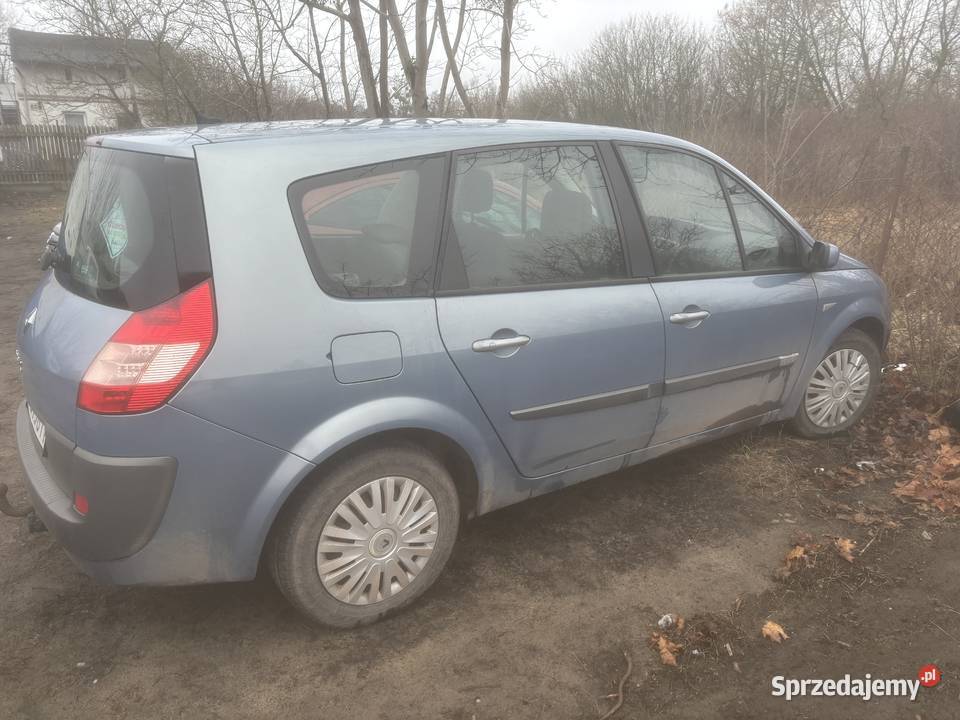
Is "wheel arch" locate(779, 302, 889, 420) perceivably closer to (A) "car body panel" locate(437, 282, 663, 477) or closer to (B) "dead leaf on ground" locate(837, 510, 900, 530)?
(B) "dead leaf on ground" locate(837, 510, 900, 530)

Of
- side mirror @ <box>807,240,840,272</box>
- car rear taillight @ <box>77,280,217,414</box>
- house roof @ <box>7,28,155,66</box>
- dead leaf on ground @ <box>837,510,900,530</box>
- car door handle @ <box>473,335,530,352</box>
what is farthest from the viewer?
house roof @ <box>7,28,155,66</box>

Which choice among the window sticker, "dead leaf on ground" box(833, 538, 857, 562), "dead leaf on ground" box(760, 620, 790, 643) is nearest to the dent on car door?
"dead leaf on ground" box(833, 538, 857, 562)

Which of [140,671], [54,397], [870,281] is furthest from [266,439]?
[870,281]

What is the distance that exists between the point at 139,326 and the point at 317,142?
831 millimetres

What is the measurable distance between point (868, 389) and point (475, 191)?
297cm

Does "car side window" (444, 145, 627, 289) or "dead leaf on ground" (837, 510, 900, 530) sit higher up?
"car side window" (444, 145, 627, 289)

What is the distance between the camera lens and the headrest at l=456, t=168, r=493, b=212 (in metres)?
2.73

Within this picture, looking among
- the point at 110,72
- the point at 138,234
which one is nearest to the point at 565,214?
the point at 138,234

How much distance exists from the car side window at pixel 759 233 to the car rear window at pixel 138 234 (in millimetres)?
2532

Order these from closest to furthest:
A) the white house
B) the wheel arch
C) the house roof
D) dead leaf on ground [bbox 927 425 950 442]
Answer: the wheel arch, dead leaf on ground [bbox 927 425 950 442], the house roof, the white house

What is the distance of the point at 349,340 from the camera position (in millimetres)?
2377

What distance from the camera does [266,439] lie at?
228cm

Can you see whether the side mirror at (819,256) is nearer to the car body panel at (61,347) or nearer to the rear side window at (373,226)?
the rear side window at (373,226)

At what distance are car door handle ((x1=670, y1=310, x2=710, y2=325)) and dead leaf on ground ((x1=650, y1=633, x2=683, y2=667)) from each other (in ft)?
4.23
